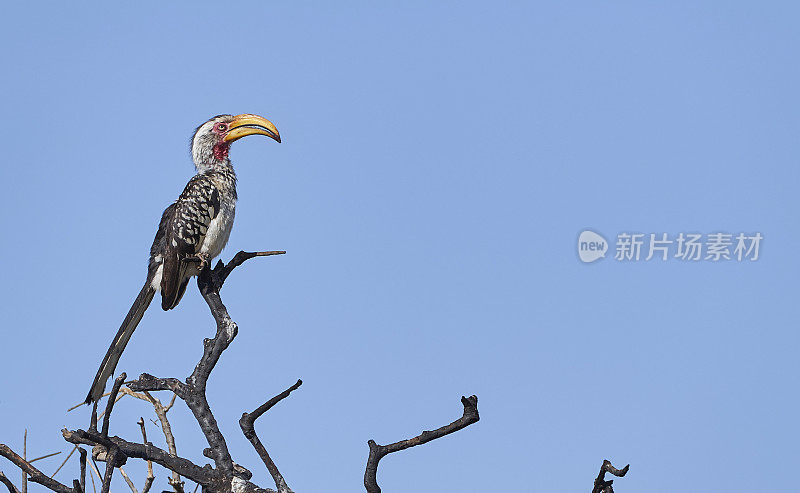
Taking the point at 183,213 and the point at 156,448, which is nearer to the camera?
the point at 156,448

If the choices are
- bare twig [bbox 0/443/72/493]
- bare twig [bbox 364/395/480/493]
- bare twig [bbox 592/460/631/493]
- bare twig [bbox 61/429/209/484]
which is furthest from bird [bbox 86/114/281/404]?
bare twig [bbox 592/460/631/493]

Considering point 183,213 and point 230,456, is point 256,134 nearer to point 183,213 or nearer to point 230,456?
point 183,213

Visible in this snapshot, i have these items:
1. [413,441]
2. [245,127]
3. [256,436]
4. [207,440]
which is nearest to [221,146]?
[245,127]

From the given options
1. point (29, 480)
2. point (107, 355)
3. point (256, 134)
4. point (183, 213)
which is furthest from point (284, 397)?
point (256, 134)

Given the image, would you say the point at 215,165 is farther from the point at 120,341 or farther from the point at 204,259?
the point at 120,341

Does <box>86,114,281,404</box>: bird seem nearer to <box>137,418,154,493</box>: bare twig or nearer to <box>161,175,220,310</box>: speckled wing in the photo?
<box>161,175,220,310</box>: speckled wing

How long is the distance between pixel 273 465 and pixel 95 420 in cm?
65

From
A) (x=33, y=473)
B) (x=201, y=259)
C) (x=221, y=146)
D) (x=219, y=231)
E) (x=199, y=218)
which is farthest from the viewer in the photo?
(x=221, y=146)

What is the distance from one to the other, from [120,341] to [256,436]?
7.23ft

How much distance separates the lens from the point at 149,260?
6.27 metres

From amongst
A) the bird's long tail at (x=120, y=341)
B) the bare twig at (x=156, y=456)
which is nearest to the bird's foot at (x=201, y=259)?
the bird's long tail at (x=120, y=341)

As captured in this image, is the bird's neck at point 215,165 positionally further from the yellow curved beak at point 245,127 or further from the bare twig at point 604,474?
the bare twig at point 604,474

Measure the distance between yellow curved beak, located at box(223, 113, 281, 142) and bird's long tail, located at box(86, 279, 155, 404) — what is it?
1.49 m

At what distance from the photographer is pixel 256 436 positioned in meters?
3.18
